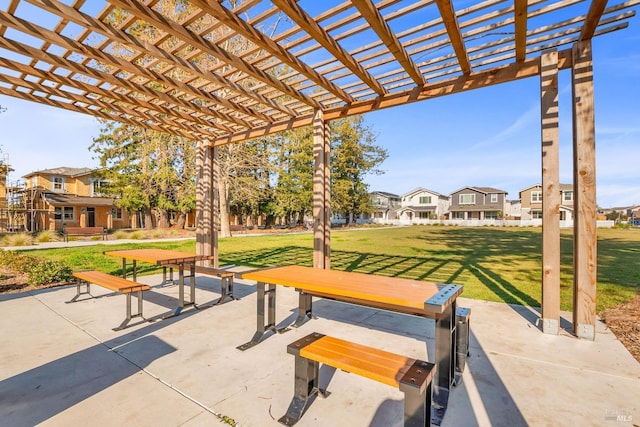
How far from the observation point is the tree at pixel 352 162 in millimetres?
31578

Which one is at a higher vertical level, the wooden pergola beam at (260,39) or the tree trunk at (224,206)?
the wooden pergola beam at (260,39)

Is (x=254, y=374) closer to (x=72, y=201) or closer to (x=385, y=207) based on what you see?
(x=72, y=201)

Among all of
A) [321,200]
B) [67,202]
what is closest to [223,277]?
[321,200]

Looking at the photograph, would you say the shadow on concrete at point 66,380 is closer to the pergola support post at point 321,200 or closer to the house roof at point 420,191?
the pergola support post at point 321,200

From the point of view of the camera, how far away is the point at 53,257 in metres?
10.8

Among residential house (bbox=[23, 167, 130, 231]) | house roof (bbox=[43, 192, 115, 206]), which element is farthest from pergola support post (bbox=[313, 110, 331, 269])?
house roof (bbox=[43, 192, 115, 206])

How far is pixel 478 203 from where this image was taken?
4866cm

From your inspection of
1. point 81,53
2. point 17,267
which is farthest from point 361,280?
point 17,267

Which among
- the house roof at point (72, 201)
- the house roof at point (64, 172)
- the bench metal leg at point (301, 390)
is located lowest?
the bench metal leg at point (301, 390)

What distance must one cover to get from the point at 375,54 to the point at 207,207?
5849 mm

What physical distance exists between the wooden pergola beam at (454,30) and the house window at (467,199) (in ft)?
164

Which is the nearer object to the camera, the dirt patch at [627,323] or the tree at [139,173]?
the dirt patch at [627,323]

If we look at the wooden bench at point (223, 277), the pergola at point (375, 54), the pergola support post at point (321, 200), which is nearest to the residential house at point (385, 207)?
the pergola support post at point (321, 200)

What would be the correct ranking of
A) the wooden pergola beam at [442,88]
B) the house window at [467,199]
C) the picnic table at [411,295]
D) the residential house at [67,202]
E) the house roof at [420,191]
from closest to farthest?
the picnic table at [411,295] < the wooden pergola beam at [442,88] < the residential house at [67,202] < the house window at [467,199] < the house roof at [420,191]
